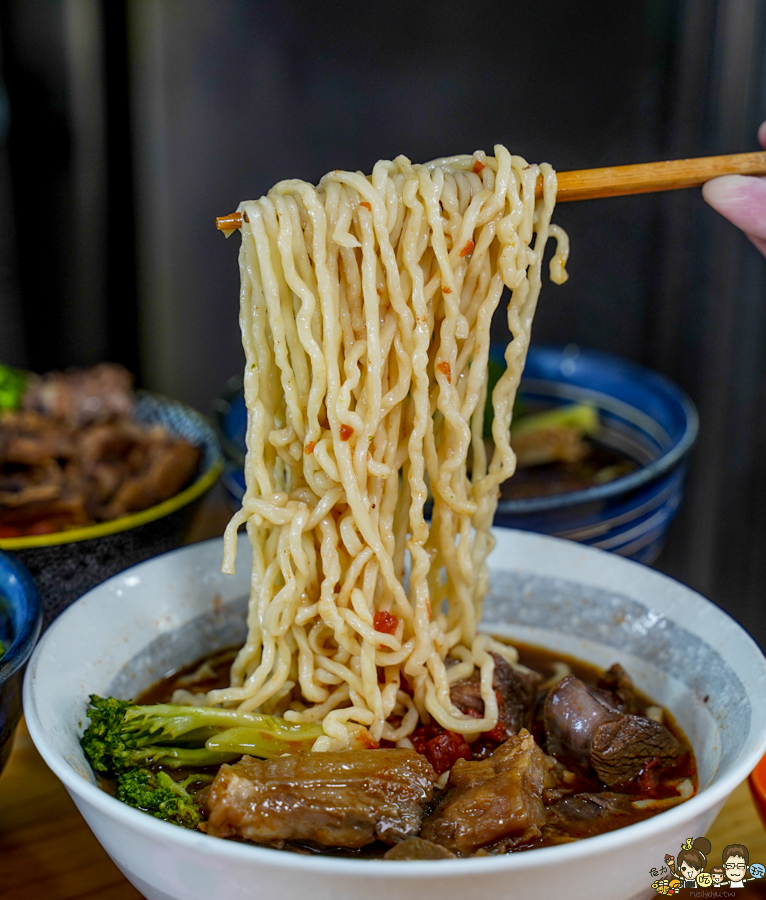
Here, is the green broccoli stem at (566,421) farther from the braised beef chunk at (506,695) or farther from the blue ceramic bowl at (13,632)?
the blue ceramic bowl at (13,632)

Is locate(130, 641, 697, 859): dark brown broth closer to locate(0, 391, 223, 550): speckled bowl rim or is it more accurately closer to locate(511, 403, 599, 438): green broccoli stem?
locate(0, 391, 223, 550): speckled bowl rim

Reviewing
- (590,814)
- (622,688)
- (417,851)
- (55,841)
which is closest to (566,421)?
(622,688)

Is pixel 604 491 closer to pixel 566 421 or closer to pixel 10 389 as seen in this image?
pixel 566 421

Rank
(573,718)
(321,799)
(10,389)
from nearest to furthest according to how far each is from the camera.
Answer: (321,799) → (573,718) → (10,389)

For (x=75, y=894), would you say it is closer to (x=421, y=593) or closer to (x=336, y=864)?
(x=336, y=864)

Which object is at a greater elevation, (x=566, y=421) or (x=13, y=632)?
(x=13, y=632)

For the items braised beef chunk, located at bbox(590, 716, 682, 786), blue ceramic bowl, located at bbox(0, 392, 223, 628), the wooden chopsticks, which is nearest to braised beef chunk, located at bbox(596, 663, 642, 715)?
braised beef chunk, located at bbox(590, 716, 682, 786)
